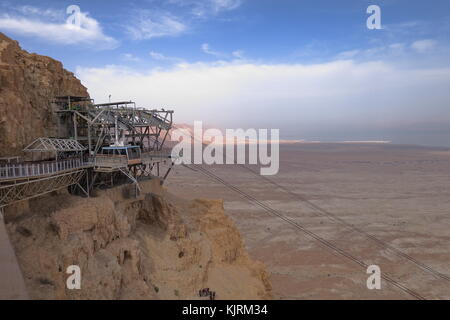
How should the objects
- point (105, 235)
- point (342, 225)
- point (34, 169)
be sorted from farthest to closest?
point (342, 225)
point (105, 235)
point (34, 169)

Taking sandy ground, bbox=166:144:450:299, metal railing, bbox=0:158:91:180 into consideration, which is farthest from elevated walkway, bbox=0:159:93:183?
sandy ground, bbox=166:144:450:299

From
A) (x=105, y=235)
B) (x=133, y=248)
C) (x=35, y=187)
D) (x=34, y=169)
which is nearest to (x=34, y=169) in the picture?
(x=34, y=169)

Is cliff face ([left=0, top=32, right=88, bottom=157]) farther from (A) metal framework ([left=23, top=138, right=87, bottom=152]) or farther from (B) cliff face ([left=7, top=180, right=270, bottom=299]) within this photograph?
(B) cliff face ([left=7, top=180, right=270, bottom=299])

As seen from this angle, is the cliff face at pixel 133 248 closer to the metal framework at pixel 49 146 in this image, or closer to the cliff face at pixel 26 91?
the metal framework at pixel 49 146

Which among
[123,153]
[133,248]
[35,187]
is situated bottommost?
[133,248]

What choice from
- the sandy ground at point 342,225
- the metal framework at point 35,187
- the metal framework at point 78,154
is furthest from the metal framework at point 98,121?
the sandy ground at point 342,225

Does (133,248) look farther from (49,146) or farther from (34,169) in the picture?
(49,146)

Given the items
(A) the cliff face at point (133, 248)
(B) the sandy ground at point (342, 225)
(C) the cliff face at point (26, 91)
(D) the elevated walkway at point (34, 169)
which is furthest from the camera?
(B) the sandy ground at point (342, 225)

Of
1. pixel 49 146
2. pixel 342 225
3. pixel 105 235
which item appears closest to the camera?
pixel 105 235
